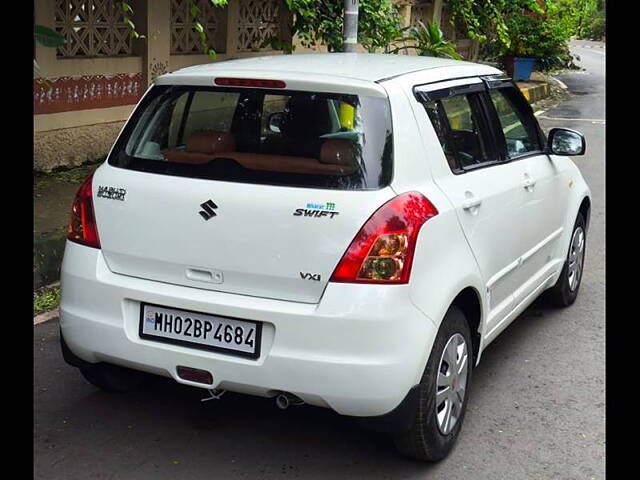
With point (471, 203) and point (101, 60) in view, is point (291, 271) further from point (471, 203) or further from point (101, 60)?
point (101, 60)

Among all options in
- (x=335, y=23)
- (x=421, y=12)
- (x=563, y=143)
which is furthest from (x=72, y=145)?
(x=421, y=12)

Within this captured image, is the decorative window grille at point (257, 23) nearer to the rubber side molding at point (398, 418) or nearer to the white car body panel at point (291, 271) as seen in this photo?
the white car body panel at point (291, 271)

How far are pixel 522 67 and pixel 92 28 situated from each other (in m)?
14.1

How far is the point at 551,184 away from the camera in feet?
17.0

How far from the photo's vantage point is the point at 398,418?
3475 millimetres

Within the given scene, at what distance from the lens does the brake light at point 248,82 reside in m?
3.76

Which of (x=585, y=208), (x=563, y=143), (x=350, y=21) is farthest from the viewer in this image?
(x=350, y=21)

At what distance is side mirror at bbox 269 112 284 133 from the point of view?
3.98 meters

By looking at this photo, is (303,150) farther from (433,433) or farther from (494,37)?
(494,37)

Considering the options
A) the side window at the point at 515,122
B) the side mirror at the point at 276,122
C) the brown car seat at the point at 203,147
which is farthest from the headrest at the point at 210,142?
the side window at the point at 515,122

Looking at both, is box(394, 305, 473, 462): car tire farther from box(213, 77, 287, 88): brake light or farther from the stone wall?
the stone wall

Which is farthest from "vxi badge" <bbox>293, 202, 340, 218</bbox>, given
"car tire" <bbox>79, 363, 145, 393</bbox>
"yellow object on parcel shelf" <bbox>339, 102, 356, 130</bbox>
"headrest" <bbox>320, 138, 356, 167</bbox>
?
"car tire" <bbox>79, 363, 145, 393</bbox>

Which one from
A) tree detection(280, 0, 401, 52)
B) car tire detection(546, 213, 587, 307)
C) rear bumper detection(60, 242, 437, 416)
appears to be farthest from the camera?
tree detection(280, 0, 401, 52)

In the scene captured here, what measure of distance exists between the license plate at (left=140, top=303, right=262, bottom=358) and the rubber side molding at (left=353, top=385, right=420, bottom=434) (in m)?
0.50
